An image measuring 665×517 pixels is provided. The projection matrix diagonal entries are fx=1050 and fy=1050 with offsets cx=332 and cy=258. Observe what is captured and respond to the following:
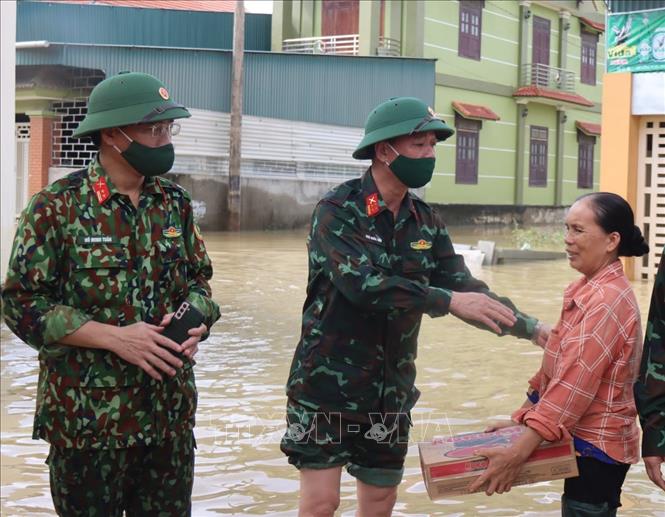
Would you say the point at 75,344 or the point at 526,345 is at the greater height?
the point at 75,344

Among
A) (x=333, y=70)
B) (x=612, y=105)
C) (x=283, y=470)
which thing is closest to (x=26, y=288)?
(x=283, y=470)

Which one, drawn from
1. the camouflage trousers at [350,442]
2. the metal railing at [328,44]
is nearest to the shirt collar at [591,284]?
the camouflage trousers at [350,442]

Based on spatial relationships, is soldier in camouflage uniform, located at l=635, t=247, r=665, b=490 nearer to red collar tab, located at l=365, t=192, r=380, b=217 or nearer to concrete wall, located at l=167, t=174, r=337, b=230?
red collar tab, located at l=365, t=192, r=380, b=217

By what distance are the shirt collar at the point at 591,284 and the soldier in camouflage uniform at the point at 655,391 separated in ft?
0.81

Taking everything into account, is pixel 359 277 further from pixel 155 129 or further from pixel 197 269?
pixel 155 129

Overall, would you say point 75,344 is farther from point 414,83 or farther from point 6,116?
point 414,83

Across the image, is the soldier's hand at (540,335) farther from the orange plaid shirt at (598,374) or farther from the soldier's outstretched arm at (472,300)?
the orange plaid shirt at (598,374)

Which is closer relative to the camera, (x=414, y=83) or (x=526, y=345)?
(x=526, y=345)

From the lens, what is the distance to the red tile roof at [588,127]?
35938mm

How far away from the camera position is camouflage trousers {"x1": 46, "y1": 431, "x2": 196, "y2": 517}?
3.35 m

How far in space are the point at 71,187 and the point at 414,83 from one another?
85.9 ft

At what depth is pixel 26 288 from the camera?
3.28 meters

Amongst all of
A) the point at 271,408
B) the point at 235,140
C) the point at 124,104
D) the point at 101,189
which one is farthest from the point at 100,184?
the point at 235,140

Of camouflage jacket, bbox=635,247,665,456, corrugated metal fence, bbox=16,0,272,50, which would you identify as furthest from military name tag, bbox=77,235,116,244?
corrugated metal fence, bbox=16,0,272,50
